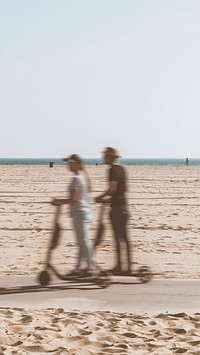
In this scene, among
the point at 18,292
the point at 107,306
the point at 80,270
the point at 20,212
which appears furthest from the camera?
the point at 20,212

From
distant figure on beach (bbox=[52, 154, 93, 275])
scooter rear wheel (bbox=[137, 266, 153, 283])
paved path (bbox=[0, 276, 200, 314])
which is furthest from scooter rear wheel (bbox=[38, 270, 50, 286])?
scooter rear wheel (bbox=[137, 266, 153, 283])

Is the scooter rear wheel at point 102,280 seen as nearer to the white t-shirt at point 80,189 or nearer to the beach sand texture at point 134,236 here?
the white t-shirt at point 80,189

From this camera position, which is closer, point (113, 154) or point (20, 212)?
point (113, 154)

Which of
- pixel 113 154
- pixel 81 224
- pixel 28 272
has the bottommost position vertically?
pixel 28 272

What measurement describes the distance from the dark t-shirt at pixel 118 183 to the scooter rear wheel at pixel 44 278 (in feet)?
4.41

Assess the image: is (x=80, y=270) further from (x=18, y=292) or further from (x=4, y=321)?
(x=4, y=321)

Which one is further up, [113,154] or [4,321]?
[113,154]

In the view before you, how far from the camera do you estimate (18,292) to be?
298 inches

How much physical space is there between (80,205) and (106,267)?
183cm

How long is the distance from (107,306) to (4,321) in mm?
1289

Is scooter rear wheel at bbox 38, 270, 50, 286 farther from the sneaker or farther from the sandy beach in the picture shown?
the sandy beach

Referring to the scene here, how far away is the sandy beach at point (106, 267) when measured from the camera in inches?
219

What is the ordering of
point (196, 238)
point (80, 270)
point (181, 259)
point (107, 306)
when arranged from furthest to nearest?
point (196, 238) → point (181, 259) → point (80, 270) → point (107, 306)

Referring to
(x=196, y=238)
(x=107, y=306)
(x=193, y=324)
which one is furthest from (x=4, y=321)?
(x=196, y=238)
